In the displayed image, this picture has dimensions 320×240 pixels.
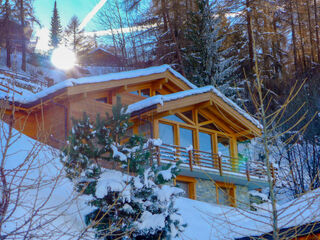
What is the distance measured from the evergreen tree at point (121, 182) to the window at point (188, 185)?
5.97m

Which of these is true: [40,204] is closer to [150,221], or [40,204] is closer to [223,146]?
[150,221]

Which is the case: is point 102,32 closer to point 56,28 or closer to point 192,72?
point 192,72

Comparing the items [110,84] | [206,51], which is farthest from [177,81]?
[206,51]

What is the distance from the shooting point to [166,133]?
15.0 meters

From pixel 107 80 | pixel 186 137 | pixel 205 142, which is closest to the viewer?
pixel 107 80

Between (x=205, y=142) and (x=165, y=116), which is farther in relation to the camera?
(x=205, y=142)

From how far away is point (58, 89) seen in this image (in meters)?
13.5

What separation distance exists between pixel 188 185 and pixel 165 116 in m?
2.91

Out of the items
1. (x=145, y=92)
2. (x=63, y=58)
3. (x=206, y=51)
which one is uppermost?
(x=63, y=58)

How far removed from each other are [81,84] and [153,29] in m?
16.9

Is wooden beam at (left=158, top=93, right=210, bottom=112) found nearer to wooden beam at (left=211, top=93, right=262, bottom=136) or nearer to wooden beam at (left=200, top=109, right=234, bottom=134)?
wooden beam at (left=211, top=93, right=262, bottom=136)

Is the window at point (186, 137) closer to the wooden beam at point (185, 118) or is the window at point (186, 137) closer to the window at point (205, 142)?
the wooden beam at point (185, 118)

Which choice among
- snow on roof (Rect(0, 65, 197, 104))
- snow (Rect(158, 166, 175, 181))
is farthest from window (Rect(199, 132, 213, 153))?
snow (Rect(158, 166, 175, 181))

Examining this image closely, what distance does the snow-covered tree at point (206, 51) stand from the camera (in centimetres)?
2575
